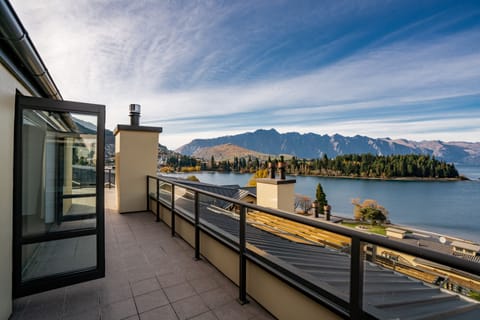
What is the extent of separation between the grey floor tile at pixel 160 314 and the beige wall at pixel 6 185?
41.9 inches

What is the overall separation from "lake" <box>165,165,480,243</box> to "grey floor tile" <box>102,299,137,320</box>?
40.5 meters

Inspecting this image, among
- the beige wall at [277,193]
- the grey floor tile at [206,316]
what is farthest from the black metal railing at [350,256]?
the beige wall at [277,193]

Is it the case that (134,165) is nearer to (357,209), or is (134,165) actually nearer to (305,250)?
(305,250)

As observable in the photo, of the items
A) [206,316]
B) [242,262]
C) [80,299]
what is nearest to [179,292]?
[206,316]

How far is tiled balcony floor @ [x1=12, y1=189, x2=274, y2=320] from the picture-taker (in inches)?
81.5

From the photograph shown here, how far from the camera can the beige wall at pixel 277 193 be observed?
8631 mm

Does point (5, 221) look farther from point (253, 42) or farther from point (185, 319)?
point (253, 42)

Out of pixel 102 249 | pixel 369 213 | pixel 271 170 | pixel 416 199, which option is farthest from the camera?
pixel 416 199

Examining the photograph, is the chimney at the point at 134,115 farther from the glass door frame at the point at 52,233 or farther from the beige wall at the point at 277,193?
the beige wall at the point at 277,193

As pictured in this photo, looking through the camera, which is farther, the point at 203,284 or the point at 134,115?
the point at 134,115

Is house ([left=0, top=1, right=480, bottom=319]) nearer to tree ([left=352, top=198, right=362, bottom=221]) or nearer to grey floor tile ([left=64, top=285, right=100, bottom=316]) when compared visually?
grey floor tile ([left=64, top=285, right=100, bottom=316])

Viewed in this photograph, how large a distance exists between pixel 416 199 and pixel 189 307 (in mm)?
61080

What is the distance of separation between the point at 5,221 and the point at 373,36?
2314cm

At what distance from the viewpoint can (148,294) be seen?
2.39 meters
